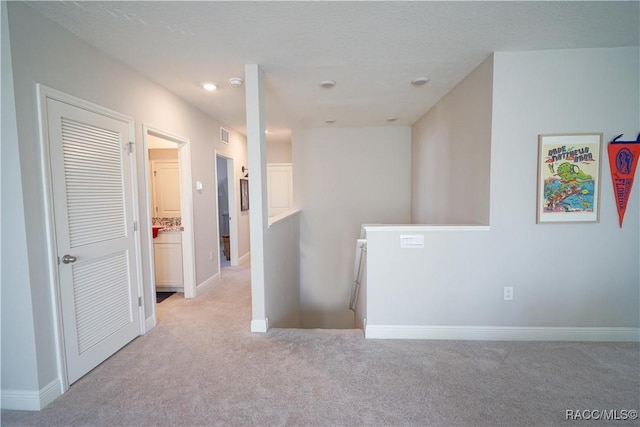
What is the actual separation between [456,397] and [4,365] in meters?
2.84

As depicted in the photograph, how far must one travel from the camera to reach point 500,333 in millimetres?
2545

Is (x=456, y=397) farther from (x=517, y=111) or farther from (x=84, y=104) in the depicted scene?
(x=84, y=104)

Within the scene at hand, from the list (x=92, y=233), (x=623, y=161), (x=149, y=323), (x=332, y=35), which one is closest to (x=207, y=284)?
(x=149, y=323)

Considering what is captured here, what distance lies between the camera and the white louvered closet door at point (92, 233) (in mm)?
1944

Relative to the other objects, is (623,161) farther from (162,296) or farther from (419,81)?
(162,296)

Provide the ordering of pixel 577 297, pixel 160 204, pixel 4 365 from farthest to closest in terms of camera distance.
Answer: pixel 160 204
pixel 577 297
pixel 4 365

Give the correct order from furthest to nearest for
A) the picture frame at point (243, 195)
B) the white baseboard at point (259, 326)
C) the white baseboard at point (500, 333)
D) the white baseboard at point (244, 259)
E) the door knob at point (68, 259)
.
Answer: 1. the picture frame at point (243, 195)
2. the white baseboard at point (244, 259)
3. the white baseboard at point (259, 326)
4. the white baseboard at point (500, 333)
5. the door knob at point (68, 259)

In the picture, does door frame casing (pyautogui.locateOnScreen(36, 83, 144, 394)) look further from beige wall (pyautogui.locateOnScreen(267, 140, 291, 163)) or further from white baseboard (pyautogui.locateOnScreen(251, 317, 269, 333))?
beige wall (pyautogui.locateOnScreen(267, 140, 291, 163))

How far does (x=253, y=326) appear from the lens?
2.71 meters

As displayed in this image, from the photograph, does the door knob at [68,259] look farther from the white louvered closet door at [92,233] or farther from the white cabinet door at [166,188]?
the white cabinet door at [166,188]

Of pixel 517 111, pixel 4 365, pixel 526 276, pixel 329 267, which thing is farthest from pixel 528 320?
pixel 4 365

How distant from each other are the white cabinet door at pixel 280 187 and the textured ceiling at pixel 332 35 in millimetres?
3531

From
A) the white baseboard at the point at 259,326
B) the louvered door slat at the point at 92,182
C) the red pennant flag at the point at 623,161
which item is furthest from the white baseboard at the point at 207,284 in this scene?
the red pennant flag at the point at 623,161

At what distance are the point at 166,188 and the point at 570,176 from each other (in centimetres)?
507
